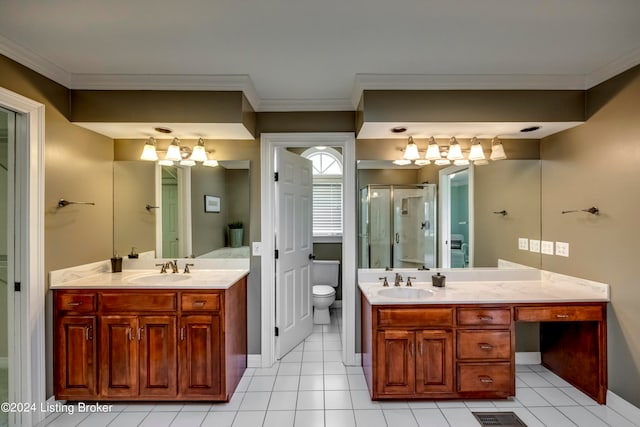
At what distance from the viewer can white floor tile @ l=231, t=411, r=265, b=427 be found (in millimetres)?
1982

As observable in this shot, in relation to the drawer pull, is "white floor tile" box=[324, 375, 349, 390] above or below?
below

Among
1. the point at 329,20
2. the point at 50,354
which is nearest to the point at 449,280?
the point at 329,20

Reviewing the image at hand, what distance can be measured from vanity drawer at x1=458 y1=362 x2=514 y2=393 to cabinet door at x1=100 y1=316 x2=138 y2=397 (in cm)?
228

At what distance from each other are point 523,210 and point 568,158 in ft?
1.74

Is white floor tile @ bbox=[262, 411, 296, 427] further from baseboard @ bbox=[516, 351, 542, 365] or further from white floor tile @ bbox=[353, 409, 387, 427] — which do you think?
baseboard @ bbox=[516, 351, 542, 365]

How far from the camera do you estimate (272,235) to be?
2.79 metres

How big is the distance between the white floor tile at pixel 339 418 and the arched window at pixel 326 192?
2.48 meters

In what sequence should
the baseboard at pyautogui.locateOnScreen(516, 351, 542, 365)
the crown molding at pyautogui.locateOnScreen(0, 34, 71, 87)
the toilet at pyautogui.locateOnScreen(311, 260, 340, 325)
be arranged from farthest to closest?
Result: the toilet at pyautogui.locateOnScreen(311, 260, 340, 325)
the baseboard at pyautogui.locateOnScreen(516, 351, 542, 365)
the crown molding at pyautogui.locateOnScreen(0, 34, 71, 87)

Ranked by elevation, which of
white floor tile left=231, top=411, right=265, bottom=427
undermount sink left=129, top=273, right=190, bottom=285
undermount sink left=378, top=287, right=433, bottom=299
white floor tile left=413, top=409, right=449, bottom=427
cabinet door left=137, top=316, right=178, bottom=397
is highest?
undermount sink left=129, top=273, right=190, bottom=285

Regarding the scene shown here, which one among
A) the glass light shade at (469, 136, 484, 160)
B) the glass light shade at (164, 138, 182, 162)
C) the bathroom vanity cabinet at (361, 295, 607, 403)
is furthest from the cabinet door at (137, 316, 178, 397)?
the glass light shade at (469, 136, 484, 160)

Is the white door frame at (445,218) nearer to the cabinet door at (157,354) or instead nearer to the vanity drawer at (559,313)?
the vanity drawer at (559,313)

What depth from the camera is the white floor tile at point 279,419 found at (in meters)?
1.98

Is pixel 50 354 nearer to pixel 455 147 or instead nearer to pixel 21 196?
pixel 21 196

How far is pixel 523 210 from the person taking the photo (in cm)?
274
